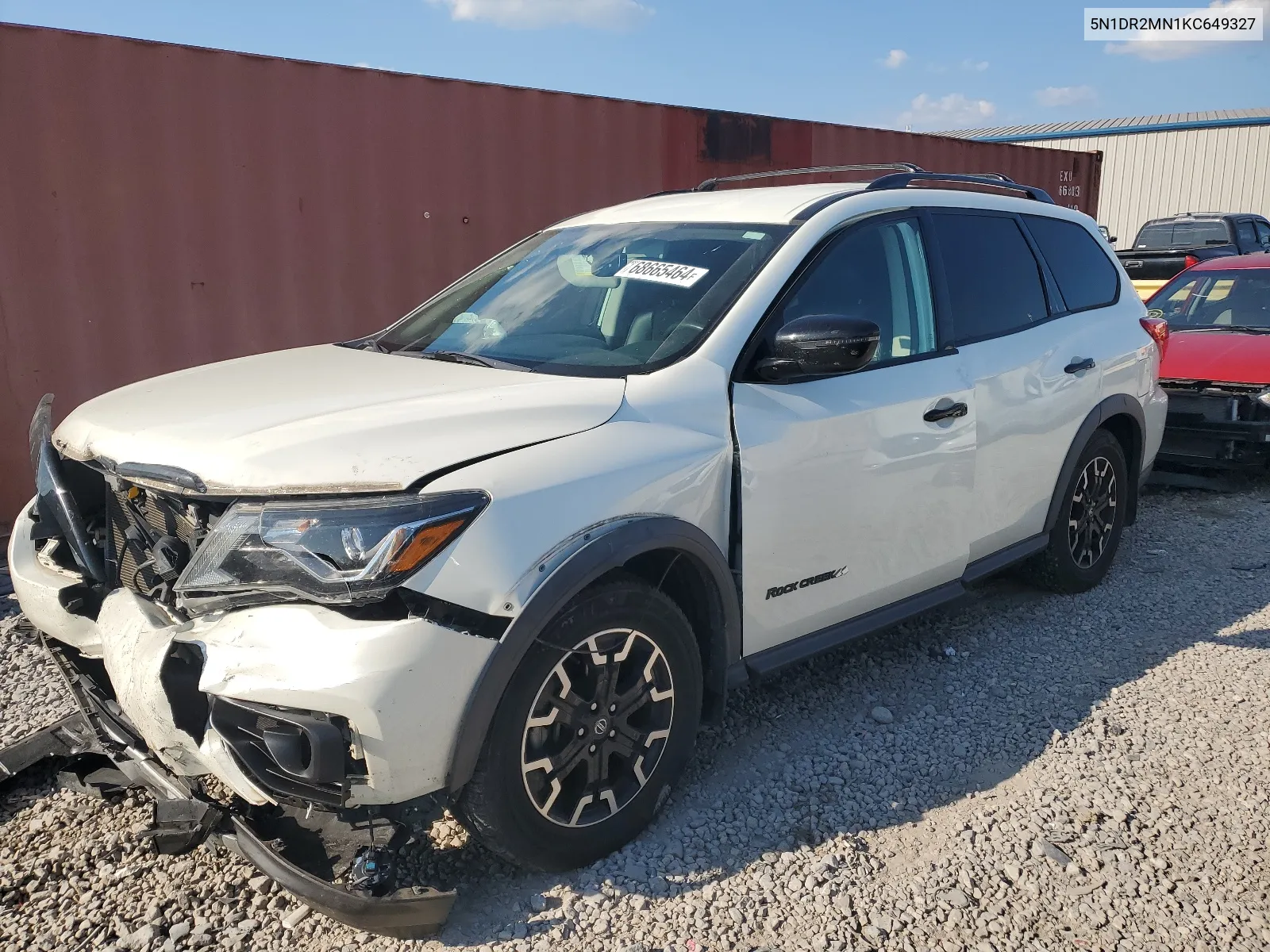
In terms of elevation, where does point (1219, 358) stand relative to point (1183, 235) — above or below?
below

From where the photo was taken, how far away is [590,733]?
2.48 m

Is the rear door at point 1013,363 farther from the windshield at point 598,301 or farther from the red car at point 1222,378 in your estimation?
the red car at point 1222,378

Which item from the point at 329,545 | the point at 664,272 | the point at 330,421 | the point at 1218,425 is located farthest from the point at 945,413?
the point at 1218,425

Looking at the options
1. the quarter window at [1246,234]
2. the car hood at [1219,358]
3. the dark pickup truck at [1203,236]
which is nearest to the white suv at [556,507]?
the car hood at [1219,358]

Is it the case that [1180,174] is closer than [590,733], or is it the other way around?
[590,733]

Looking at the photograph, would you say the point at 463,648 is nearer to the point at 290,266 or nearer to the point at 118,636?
the point at 118,636

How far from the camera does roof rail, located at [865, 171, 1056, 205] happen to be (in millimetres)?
3609

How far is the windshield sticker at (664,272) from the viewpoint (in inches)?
120

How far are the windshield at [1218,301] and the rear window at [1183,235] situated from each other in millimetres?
7011

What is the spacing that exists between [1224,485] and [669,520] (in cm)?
564

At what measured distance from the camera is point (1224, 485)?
21.6 ft

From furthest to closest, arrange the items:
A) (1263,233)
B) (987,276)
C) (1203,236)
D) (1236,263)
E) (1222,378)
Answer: (1263,233) < (1203,236) < (1236,263) < (1222,378) < (987,276)

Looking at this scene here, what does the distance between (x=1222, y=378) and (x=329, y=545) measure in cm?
643

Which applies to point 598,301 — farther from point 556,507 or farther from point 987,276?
point 987,276
